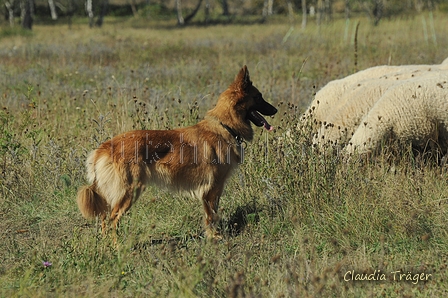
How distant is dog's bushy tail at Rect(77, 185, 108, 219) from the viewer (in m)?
4.80

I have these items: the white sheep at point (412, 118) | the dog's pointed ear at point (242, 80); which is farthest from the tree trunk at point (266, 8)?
the dog's pointed ear at point (242, 80)

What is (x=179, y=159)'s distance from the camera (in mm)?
4957

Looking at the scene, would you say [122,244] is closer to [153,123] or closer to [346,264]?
[346,264]

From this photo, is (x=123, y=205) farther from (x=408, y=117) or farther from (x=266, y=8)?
(x=266, y=8)

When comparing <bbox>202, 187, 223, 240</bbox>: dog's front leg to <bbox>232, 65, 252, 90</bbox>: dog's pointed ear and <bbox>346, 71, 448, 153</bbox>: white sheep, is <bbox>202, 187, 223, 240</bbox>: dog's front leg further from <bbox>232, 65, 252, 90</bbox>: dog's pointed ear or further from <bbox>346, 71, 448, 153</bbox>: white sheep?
<bbox>346, 71, 448, 153</bbox>: white sheep

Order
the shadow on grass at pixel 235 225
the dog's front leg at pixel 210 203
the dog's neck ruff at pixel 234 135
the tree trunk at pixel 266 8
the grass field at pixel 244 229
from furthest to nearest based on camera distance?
1. the tree trunk at pixel 266 8
2. the dog's neck ruff at pixel 234 135
3. the dog's front leg at pixel 210 203
4. the shadow on grass at pixel 235 225
5. the grass field at pixel 244 229

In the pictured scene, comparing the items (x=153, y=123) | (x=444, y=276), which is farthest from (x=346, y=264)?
(x=153, y=123)

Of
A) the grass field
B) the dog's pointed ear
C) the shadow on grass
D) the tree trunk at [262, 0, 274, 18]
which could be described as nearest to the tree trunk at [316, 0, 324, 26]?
the grass field

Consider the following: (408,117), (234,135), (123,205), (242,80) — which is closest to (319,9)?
(408,117)

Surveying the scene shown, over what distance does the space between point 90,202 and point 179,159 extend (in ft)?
2.71

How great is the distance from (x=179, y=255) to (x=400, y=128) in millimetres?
3263

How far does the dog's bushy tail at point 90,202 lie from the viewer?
15.7ft

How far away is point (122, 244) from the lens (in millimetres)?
4402

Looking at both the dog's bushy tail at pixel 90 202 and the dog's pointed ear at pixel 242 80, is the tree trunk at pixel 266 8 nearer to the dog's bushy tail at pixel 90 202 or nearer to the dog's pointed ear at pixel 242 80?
the dog's pointed ear at pixel 242 80
